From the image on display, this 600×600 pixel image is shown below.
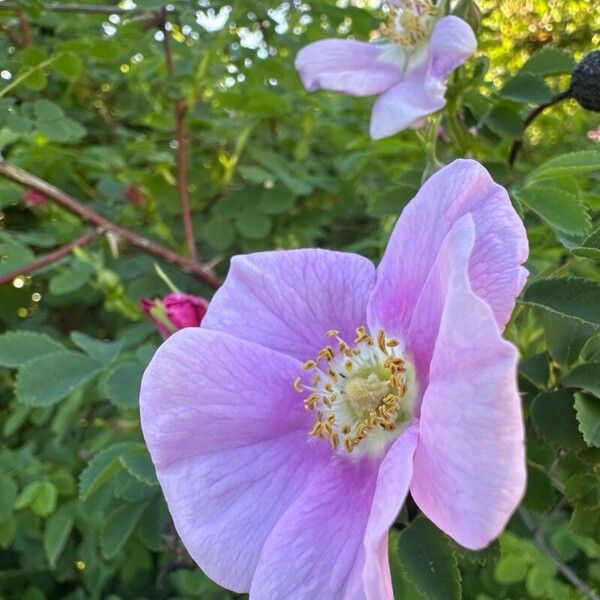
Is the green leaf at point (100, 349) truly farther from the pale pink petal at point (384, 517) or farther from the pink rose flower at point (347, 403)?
the pale pink petal at point (384, 517)

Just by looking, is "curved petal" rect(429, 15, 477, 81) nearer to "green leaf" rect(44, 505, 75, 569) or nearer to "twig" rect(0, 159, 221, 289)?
"twig" rect(0, 159, 221, 289)

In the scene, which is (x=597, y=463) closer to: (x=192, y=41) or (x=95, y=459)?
(x=95, y=459)

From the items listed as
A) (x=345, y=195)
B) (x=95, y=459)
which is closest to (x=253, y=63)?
(x=345, y=195)

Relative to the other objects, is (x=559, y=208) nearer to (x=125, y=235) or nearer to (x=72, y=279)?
(x=125, y=235)

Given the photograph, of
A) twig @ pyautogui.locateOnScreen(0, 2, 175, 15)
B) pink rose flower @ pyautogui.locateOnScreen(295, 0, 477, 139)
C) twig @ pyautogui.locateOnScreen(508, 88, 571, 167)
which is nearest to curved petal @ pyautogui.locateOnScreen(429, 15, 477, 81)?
pink rose flower @ pyautogui.locateOnScreen(295, 0, 477, 139)

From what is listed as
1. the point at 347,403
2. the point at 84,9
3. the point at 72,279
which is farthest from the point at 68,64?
the point at 347,403

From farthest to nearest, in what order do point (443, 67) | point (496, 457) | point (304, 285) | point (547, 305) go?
A: point (443, 67)
point (304, 285)
point (547, 305)
point (496, 457)
